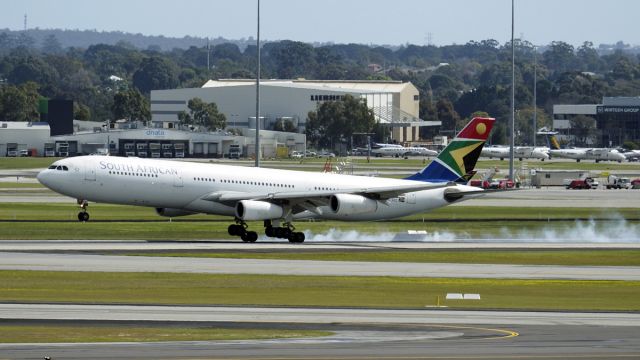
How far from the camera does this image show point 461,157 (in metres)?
77.9

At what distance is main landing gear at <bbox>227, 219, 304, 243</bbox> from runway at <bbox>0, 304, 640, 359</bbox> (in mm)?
27287

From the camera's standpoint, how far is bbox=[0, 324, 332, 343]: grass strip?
37.8 meters

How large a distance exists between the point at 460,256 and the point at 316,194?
9768 mm

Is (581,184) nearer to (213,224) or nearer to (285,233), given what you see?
(213,224)

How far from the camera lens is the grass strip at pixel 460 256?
64125 mm

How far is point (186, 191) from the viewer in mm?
71250

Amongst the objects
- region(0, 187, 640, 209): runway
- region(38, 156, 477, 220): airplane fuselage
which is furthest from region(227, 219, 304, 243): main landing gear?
region(0, 187, 640, 209): runway

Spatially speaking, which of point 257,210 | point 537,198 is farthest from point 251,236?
point 537,198

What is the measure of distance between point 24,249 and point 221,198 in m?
11.6

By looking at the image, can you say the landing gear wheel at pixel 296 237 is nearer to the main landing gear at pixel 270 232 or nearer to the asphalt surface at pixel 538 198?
the main landing gear at pixel 270 232

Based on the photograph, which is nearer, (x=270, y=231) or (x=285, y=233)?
(x=285, y=233)

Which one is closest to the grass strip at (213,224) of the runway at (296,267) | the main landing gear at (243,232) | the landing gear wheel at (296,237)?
the main landing gear at (243,232)

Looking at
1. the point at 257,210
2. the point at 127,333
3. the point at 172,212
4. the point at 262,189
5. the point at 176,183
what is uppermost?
the point at 176,183

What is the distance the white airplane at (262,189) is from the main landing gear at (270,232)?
55 millimetres
